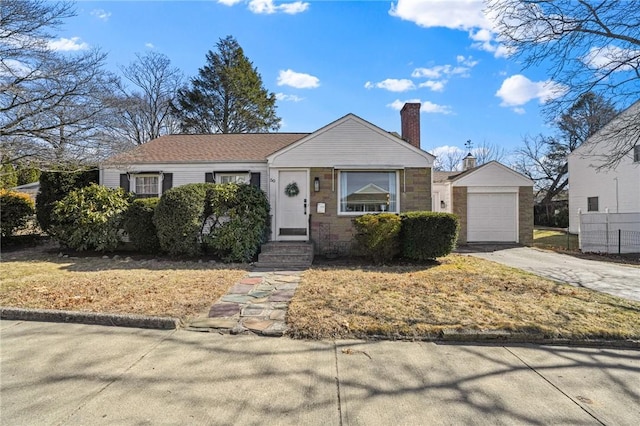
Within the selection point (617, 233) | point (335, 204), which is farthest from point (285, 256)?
point (617, 233)

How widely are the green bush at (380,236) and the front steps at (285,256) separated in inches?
62.5

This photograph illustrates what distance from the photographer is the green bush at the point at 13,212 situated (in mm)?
10516

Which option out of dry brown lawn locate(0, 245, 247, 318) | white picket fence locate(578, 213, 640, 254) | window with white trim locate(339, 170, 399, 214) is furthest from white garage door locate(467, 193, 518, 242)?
dry brown lawn locate(0, 245, 247, 318)

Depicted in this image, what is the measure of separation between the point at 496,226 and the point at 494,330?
34.0 feet

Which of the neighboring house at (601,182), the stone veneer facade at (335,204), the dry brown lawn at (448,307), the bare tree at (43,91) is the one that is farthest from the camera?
the neighboring house at (601,182)

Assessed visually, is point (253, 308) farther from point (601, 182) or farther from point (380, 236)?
point (601, 182)

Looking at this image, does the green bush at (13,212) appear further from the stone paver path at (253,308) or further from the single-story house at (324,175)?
the stone paver path at (253,308)

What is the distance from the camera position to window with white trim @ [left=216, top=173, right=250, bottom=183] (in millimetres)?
10828

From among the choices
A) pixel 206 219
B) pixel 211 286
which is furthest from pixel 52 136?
pixel 211 286

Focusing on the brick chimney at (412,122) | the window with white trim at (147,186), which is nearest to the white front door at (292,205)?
the window with white trim at (147,186)

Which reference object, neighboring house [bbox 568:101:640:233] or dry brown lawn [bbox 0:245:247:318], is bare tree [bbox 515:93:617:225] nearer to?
neighboring house [bbox 568:101:640:233]

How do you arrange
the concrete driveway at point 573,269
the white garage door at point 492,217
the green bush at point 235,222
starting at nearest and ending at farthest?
the concrete driveway at point 573,269 → the green bush at point 235,222 → the white garage door at point 492,217

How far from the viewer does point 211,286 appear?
20.0 ft

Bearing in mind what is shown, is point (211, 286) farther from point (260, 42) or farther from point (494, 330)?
point (260, 42)
